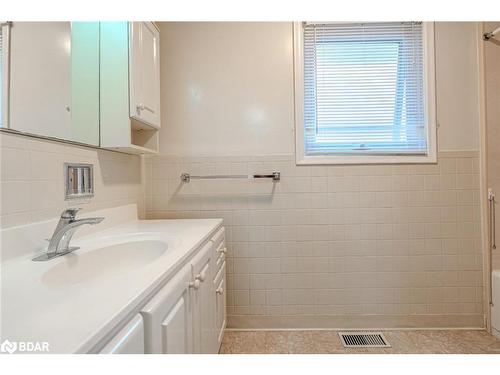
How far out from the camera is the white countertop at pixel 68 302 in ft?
1.46

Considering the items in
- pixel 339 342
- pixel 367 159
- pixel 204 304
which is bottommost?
pixel 339 342

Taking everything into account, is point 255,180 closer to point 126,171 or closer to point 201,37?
point 126,171

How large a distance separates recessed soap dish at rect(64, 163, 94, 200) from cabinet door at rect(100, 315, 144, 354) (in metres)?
0.82

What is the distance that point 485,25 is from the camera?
186cm

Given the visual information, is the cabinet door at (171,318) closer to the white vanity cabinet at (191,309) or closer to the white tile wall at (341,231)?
the white vanity cabinet at (191,309)

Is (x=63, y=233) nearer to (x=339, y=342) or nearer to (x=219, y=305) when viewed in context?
(x=219, y=305)

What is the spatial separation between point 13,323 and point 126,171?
1319 mm

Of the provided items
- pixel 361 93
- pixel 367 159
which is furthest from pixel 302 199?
pixel 361 93

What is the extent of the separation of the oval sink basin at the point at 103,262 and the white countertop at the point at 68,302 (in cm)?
3

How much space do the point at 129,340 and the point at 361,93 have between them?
2.02 m

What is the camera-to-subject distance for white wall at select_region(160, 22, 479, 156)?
1.91m

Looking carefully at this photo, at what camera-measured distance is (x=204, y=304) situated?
120cm
